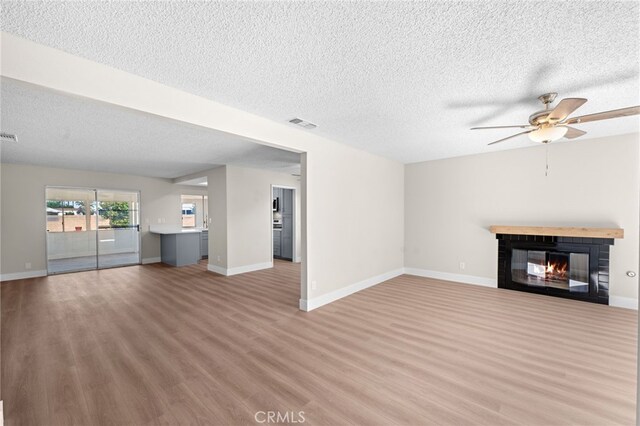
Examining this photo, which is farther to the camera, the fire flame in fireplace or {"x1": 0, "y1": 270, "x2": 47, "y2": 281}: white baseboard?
{"x1": 0, "y1": 270, "x2": 47, "y2": 281}: white baseboard

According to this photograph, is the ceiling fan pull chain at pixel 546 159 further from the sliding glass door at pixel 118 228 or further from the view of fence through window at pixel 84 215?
the view of fence through window at pixel 84 215

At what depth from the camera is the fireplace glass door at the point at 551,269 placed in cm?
407

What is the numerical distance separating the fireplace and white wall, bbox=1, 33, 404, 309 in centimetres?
200

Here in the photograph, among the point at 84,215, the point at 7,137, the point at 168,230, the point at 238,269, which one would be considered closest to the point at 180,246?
the point at 168,230

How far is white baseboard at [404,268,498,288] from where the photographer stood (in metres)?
4.88

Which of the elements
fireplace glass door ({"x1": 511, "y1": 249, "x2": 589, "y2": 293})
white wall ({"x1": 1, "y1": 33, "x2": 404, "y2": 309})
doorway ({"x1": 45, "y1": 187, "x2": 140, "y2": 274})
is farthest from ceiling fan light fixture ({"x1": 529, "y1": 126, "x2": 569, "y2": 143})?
doorway ({"x1": 45, "y1": 187, "x2": 140, "y2": 274})

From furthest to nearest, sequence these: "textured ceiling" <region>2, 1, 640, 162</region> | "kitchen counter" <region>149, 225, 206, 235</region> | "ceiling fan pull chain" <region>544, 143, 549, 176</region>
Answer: "kitchen counter" <region>149, 225, 206, 235</region> < "ceiling fan pull chain" <region>544, 143, 549, 176</region> < "textured ceiling" <region>2, 1, 640, 162</region>

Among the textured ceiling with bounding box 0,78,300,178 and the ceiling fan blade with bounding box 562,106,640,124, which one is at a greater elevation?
the textured ceiling with bounding box 0,78,300,178

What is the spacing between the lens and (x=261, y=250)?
21.6ft

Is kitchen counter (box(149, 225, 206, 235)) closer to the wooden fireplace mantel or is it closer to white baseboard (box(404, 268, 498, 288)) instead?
white baseboard (box(404, 268, 498, 288))

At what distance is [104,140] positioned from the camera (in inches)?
151

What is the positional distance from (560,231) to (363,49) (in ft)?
14.4

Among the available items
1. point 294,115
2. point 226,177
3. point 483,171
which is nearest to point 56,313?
point 226,177

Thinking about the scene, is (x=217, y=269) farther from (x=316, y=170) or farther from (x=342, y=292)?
(x=316, y=170)
